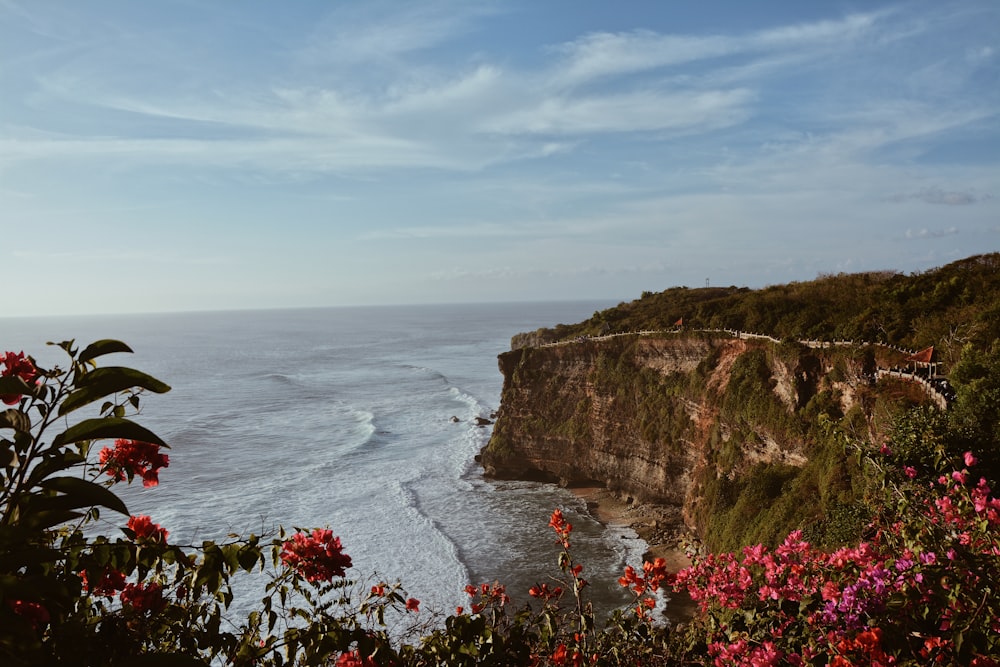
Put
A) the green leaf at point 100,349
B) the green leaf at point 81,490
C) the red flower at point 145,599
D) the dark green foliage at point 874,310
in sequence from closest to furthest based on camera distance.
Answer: the green leaf at point 81,490, the green leaf at point 100,349, the red flower at point 145,599, the dark green foliage at point 874,310

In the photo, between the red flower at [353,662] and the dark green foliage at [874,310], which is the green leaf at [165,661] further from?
the dark green foliage at [874,310]

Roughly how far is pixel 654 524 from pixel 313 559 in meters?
34.8

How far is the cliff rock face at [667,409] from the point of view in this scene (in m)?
28.9

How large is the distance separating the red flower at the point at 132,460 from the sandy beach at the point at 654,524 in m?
26.4

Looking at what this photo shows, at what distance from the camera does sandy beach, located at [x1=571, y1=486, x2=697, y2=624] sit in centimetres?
2794

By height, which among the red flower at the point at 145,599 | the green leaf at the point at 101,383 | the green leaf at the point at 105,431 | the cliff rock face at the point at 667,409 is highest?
the green leaf at the point at 101,383

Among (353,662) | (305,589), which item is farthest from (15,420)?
(305,589)

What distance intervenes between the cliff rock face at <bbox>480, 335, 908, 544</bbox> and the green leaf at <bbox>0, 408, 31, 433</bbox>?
27.2m

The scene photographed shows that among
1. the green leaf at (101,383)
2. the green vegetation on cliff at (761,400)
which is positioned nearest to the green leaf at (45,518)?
the green leaf at (101,383)

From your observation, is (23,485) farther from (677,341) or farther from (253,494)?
(253,494)

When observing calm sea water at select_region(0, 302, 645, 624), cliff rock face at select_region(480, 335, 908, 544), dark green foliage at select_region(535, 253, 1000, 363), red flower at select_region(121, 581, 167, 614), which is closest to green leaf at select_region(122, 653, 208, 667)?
red flower at select_region(121, 581, 167, 614)

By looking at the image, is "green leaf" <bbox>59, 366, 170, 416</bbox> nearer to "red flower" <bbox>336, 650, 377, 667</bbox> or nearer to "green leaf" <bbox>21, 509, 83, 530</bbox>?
"green leaf" <bbox>21, 509, 83, 530</bbox>

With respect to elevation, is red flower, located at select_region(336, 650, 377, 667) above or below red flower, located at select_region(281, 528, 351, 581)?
below

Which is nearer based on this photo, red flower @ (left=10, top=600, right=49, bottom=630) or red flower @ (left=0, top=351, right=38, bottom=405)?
red flower @ (left=10, top=600, right=49, bottom=630)
